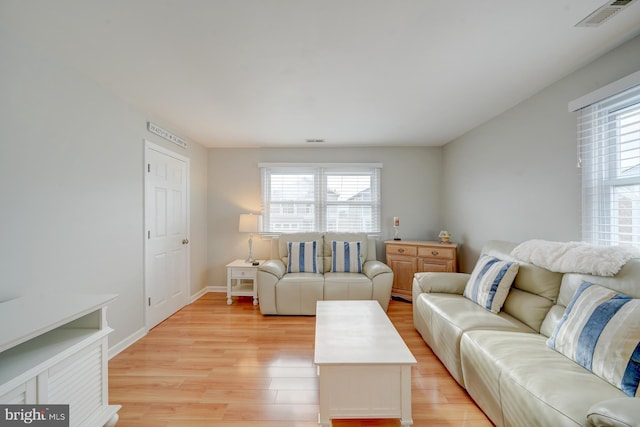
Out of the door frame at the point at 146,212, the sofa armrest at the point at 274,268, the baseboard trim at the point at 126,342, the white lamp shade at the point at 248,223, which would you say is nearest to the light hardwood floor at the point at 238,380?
the baseboard trim at the point at 126,342

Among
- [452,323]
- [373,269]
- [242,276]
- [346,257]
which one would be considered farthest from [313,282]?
[452,323]

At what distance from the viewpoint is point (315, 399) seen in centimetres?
183

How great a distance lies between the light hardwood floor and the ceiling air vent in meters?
2.43

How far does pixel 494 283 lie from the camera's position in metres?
2.21

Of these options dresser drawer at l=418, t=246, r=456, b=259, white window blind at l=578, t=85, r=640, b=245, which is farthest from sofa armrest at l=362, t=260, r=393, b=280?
white window blind at l=578, t=85, r=640, b=245

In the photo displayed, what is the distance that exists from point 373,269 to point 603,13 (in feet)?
9.38

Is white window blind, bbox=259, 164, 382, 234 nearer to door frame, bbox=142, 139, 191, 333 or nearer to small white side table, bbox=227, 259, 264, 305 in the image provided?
small white side table, bbox=227, 259, 264, 305

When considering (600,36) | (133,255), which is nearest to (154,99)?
(133,255)

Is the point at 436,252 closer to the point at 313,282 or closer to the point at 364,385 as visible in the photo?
the point at 313,282

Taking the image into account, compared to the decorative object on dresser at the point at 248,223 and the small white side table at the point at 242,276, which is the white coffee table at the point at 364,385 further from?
the decorative object on dresser at the point at 248,223

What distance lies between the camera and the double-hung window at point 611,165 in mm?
1721

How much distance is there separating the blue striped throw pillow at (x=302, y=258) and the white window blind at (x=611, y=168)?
2789mm

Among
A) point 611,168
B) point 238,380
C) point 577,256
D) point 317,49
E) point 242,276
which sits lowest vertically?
point 238,380

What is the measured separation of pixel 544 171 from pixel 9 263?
405cm
